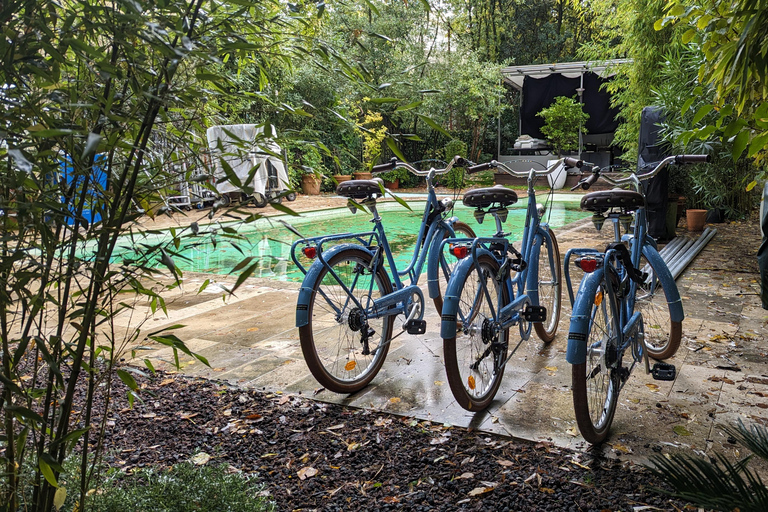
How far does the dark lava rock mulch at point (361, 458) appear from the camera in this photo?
199cm

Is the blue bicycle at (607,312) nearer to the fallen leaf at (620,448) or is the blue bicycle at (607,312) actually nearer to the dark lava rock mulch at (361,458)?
the fallen leaf at (620,448)

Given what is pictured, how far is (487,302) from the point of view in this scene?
2.76m

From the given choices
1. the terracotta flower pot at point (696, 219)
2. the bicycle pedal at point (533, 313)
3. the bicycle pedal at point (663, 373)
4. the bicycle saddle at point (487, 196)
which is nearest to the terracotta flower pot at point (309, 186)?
the terracotta flower pot at point (696, 219)

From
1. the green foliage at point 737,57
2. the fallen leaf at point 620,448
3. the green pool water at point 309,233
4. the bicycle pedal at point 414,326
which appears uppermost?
the green foliage at point 737,57

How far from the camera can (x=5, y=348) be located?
117 cm

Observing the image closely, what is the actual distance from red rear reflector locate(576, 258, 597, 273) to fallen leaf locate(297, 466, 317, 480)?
4.06 feet

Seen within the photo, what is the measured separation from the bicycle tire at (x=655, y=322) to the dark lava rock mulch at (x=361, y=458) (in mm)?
1050

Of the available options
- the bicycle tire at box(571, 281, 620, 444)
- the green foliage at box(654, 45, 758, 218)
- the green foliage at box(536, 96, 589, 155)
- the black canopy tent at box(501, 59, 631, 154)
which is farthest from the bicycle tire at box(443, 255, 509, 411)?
the black canopy tent at box(501, 59, 631, 154)

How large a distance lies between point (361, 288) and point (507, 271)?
2.26ft

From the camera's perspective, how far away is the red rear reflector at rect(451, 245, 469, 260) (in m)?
2.63

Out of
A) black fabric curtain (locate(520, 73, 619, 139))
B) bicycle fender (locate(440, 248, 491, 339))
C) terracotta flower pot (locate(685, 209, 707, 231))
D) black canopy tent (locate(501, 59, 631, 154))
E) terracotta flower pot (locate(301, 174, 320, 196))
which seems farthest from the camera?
black fabric curtain (locate(520, 73, 619, 139))

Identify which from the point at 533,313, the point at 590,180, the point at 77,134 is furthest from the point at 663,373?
the point at 77,134

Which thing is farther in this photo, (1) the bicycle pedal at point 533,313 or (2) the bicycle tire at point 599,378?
(1) the bicycle pedal at point 533,313

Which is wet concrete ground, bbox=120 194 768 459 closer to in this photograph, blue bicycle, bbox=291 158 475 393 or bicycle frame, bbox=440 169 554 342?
blue bicycle, bbox=291 158 475 393
